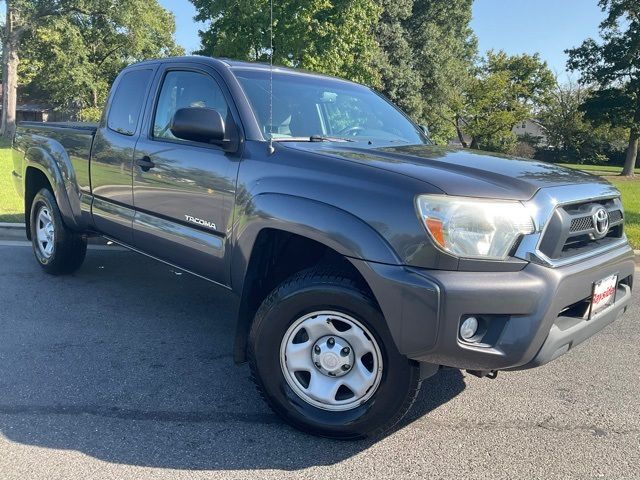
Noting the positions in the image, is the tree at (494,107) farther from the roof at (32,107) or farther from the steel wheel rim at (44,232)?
the roof at (32,107)

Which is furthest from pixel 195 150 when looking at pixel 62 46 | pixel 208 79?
pixel 62 46

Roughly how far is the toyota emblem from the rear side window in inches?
124

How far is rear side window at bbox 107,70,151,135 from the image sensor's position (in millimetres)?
4352

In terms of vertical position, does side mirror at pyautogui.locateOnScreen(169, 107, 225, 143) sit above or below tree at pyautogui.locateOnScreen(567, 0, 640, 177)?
below

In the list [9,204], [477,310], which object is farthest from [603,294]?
[9,204]

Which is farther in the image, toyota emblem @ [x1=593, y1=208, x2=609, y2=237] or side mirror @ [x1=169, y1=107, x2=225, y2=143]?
side mirror @ [x1=169, y1=107, x2=225, y2=143]

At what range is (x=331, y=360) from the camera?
9.35 feet

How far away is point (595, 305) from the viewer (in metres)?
2.84

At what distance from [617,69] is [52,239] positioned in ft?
114

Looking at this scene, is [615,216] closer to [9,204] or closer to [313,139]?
[313,139]

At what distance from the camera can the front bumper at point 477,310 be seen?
2439 mm

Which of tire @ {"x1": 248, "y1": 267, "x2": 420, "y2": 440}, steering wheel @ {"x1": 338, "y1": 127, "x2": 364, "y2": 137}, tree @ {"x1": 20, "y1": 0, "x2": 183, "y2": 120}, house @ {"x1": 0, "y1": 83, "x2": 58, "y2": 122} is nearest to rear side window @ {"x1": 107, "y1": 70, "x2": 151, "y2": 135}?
steering wheel @ {"x1": 338, "y1": 127, "x2": 364, "y2": 137}

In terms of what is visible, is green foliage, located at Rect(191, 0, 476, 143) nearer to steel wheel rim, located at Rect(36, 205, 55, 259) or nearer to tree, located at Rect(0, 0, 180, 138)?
tree, located at Rect(0, 0, 180, 138)

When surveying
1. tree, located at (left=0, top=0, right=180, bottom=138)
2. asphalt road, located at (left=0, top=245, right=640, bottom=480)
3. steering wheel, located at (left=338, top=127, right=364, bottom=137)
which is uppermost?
tree, located at (left=0, top=0, right=180, bottom=138)
